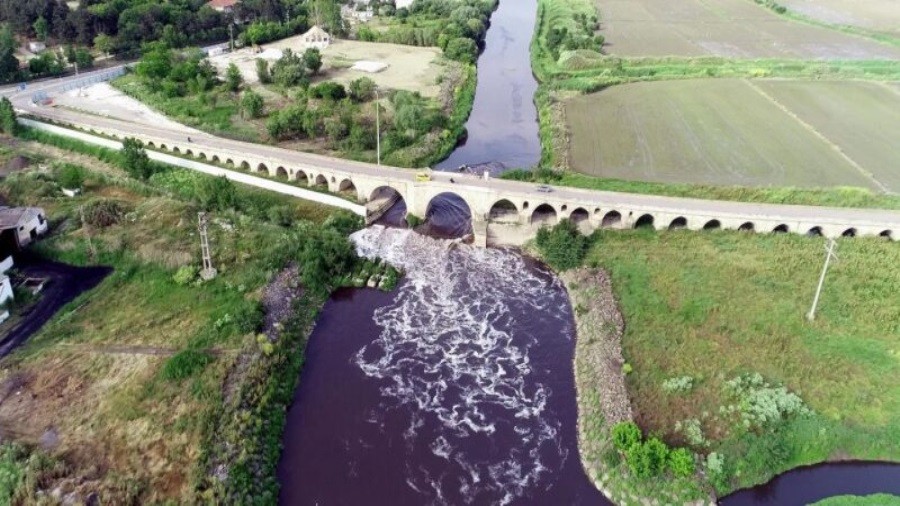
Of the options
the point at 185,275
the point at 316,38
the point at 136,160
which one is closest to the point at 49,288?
Answer: the point at 185,275

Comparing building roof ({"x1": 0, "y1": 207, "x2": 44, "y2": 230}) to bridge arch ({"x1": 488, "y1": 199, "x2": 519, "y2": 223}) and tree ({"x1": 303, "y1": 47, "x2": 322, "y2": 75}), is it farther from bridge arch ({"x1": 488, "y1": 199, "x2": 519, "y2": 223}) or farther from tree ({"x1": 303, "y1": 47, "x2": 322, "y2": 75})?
tree ({"x1": 303, "y1": 47, "x2": 322, "y2": 75})

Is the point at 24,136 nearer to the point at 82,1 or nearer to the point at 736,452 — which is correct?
the point at 82,1

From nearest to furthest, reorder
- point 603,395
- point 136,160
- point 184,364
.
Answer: point 603,395, point 184,364, point 136,160

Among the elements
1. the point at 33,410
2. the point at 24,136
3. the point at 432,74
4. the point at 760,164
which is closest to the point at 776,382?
the point at 760,164

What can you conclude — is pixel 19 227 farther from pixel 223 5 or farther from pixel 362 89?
pixel 223 5

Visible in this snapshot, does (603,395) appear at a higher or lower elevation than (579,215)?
lower

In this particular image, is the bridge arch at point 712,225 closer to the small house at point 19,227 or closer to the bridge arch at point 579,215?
the bridge arch at point 579,215

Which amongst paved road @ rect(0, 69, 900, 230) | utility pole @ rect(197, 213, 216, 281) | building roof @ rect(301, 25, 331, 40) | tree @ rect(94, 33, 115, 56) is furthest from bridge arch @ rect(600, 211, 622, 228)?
tree @ rect(94, 33, 115, 56)
